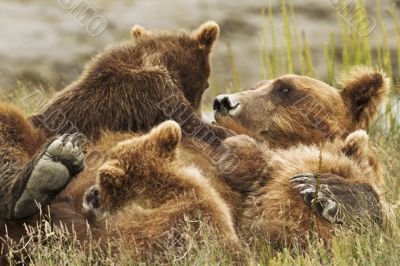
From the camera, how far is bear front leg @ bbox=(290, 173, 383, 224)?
4637 millimetres

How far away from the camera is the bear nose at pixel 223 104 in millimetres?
5770

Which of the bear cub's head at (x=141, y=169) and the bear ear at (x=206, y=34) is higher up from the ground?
the bear ear at (x=206, y=34)

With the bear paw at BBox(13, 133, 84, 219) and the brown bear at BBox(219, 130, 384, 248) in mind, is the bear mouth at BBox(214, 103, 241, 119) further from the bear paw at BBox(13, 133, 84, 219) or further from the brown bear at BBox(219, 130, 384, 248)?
the bear paw at BBox(13, 133, 84, 219)

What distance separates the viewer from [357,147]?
5320 mm

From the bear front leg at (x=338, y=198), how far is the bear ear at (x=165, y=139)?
74cm

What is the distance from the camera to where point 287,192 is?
4867 millimetres

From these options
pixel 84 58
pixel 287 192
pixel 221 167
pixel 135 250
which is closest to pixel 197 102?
pixel 221 167

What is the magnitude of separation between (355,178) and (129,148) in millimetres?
→ 1379

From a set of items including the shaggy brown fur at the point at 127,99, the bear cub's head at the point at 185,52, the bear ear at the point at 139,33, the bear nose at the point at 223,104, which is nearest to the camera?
the shaggy brown fur at the point at 127,99

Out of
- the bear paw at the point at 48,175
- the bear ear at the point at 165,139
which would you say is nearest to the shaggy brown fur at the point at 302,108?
the bear ear at the point at 165,139

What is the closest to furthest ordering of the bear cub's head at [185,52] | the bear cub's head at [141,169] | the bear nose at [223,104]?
1. the bear cub's head at [141,169]
2. the bear nose at [223,104]
3. the bear cub's head at [185,52]

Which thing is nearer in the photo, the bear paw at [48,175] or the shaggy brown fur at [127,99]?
the bear paw at [48,175]

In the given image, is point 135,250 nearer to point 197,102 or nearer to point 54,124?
point 54,124

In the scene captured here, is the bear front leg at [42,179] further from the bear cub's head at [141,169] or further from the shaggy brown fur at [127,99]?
the shaggy brown fur at [127,99]
